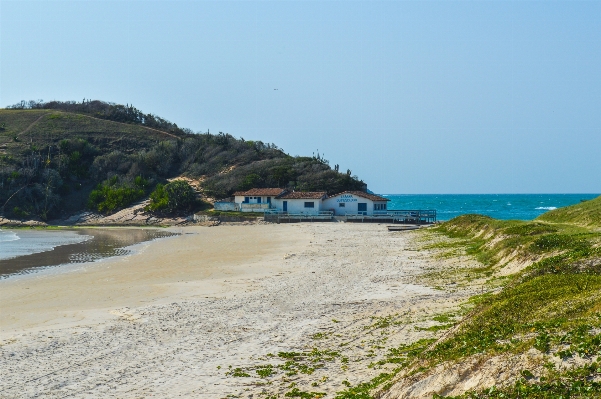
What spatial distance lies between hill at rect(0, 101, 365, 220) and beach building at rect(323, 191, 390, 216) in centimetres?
1182

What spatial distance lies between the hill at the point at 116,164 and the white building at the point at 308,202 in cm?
738

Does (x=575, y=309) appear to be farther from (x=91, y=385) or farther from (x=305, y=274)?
(x=305, y=274)

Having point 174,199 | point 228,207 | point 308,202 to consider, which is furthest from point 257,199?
point 174,199

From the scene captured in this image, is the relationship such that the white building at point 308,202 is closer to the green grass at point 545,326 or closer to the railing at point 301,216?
the railing at point 301,216

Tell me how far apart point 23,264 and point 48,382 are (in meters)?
22.1

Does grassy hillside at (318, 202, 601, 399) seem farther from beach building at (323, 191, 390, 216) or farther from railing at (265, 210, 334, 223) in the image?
beach building at (323, 191, 390, 216)

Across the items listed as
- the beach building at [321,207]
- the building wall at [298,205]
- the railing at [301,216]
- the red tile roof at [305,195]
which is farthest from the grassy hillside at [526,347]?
the red tile roof at [305,195]

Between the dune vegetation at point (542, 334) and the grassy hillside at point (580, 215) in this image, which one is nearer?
the dune vegetation at point (542, 334)

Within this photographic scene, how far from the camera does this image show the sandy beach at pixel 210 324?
33.0 ft

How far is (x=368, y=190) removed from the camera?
87125mm

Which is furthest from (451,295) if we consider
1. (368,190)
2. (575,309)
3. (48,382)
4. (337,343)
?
(368,190)

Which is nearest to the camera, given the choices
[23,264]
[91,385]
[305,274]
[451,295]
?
[91,385]

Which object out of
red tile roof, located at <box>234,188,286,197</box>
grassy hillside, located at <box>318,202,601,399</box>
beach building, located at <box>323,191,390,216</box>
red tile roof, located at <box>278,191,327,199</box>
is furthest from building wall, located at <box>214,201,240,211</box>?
grassy hillside, located at <box>318,202,601,399</box>

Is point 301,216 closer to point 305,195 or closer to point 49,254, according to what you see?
point 305,195
